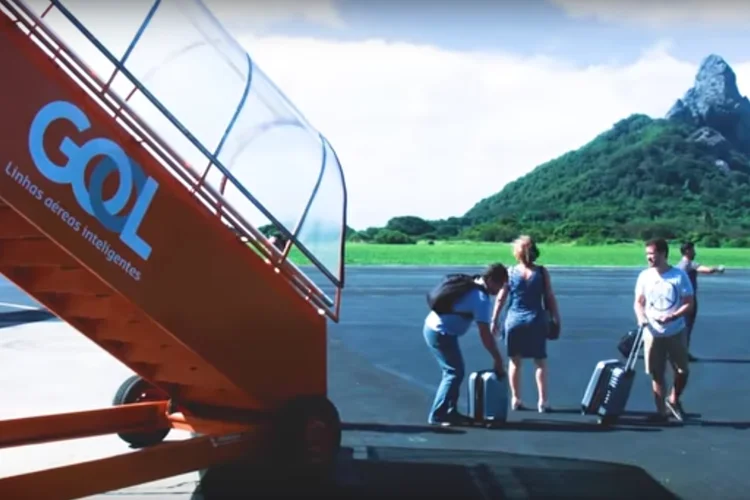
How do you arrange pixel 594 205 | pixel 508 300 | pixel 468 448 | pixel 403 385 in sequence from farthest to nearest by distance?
pixel 594 205, pixel 403 385, pixel 508 300, pixel 468 448

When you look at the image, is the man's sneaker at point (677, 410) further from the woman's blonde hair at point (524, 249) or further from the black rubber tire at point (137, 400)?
the black rubber tire at point (137, 400)

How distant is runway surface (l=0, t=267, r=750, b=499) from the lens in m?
6.86

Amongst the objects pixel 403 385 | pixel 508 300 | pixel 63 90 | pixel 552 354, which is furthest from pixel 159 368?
pixel 552 354

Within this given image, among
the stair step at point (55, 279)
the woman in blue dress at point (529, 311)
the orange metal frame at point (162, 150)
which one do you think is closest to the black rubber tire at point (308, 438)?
the orange metal frame at point (162, 150)

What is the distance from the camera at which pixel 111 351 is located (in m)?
6.26

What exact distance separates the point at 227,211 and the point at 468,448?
3.15 metres

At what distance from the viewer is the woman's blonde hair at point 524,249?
9656 millimetres

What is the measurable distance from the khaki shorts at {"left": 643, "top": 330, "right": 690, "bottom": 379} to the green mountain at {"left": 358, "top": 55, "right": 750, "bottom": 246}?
87377 mm

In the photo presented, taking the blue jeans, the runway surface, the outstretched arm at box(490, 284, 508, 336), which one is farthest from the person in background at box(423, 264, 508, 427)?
the outstretched arm at box(490, 284, 508, 336)

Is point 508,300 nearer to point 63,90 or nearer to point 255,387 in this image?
point 255,387

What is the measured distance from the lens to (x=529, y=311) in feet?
31.4

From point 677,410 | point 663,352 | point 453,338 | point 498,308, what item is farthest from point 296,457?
point 677,410

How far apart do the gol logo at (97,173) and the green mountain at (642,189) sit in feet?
300

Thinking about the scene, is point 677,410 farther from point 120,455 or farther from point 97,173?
point 97,173
